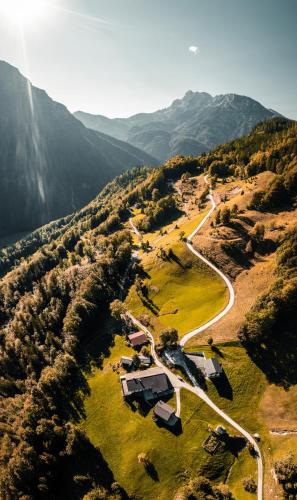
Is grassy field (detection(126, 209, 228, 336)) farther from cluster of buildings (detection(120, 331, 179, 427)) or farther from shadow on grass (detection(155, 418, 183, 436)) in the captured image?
shadow on grass (detection(155, 418, 183, 436))

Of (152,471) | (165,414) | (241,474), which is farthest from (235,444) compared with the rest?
(152,471)

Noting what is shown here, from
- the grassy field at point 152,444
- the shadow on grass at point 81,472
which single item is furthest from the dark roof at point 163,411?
the shadow on grass at point 81,472

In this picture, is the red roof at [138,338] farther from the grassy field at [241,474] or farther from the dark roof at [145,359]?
the grassy field at [241,474]

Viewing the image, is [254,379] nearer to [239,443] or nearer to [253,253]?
[239,443]

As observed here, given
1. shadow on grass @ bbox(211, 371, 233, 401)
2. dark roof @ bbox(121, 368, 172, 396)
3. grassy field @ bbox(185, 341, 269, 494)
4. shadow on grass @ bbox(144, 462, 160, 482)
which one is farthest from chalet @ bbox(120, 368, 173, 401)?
shadow on grass @ bbox(144, 462, 160, 482)

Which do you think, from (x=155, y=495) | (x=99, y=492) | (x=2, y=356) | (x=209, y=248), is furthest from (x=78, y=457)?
(x=209, y=248)

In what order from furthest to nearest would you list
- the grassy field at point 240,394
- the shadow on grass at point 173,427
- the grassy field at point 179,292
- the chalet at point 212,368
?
the grassy field at point 179,292 → the chalet at point 212,368 → the shadow on grass at point 173,427 → the grassy field at point 240,394

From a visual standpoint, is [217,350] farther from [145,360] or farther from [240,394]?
[145,360]
